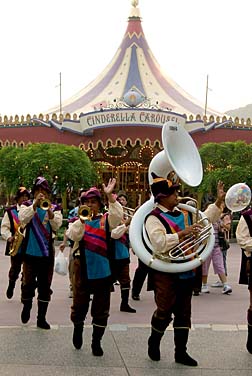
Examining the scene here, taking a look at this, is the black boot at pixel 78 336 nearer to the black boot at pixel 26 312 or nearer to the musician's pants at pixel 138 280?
the black boot at pixel 26 312

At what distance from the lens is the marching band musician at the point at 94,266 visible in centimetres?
509

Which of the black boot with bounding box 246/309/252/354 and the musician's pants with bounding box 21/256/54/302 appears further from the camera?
the musician's pants with bounding box 21/256/54/302

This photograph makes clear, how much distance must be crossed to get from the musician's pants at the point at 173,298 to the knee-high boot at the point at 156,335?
0.01 metres

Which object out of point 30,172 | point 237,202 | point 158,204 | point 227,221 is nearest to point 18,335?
point 158,204

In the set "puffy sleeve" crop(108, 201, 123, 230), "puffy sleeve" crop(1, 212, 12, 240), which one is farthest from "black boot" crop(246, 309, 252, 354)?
"puffy sleeve" crop(1, 212, 12, 240)

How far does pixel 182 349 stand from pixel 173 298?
17.1 inches

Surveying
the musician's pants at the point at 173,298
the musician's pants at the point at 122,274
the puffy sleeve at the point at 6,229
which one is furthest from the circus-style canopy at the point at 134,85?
the musician's pants at the point at 173,298

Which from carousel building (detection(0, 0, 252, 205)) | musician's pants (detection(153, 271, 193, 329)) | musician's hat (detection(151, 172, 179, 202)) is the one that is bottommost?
musician's pants (detection(153, 271, 193, 329))

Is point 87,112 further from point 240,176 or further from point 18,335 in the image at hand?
point 18,335

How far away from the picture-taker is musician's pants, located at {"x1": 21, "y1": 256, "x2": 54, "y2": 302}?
236 inches

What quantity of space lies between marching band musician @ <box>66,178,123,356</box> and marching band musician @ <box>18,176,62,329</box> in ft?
2.64

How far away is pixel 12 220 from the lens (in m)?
7.40

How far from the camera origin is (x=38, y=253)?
5977 mm

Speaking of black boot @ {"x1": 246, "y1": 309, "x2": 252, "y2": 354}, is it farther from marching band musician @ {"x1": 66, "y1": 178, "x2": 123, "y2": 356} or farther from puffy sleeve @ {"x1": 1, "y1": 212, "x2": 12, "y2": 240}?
puffy sleeve @ {"x1": 1, "y1": 212, "x2": 12, "y2": 240}
